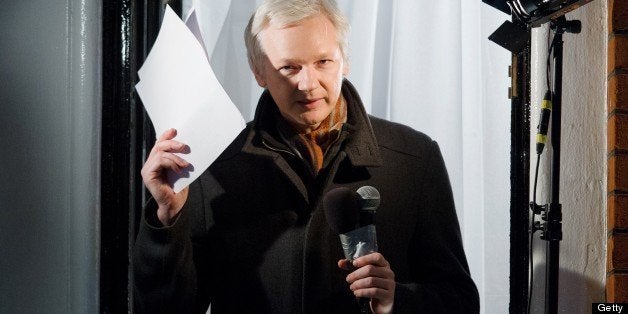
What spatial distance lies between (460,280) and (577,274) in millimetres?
Result: 475

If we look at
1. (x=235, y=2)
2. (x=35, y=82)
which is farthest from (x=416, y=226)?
(x=35, y=82)

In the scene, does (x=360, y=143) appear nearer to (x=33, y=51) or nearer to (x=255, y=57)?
(x=255, y=57)

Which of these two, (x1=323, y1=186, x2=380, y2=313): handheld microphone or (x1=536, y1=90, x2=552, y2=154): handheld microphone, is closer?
(x1=323, y1=186, x2=380, y2=313): handheld microphone

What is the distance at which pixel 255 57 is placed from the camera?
2.76 feet

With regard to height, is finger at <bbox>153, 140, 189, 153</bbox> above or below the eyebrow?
below

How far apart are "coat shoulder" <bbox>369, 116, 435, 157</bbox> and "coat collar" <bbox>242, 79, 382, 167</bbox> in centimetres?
2

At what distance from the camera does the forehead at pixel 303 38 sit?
80 cm

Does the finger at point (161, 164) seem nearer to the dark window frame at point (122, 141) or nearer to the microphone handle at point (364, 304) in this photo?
the dark window frame at point (122, 141)

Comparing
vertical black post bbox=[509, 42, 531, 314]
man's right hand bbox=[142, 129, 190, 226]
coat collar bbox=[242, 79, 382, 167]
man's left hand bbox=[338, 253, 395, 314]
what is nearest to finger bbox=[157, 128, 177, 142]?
man's right hand bbox=[142, 129, 190, 226]

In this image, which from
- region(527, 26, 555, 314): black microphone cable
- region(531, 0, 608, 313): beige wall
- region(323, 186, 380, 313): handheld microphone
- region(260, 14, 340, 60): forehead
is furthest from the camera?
region(531, 0, 608, 313): beige wall

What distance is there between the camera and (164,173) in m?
0.77

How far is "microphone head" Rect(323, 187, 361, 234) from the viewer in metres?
0.71

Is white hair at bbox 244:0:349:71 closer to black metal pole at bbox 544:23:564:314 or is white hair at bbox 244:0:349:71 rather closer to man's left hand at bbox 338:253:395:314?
man's left hand at bbox 338:253:395:314

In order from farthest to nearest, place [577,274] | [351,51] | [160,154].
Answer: [577,274] → [351,51] → [160,154]
